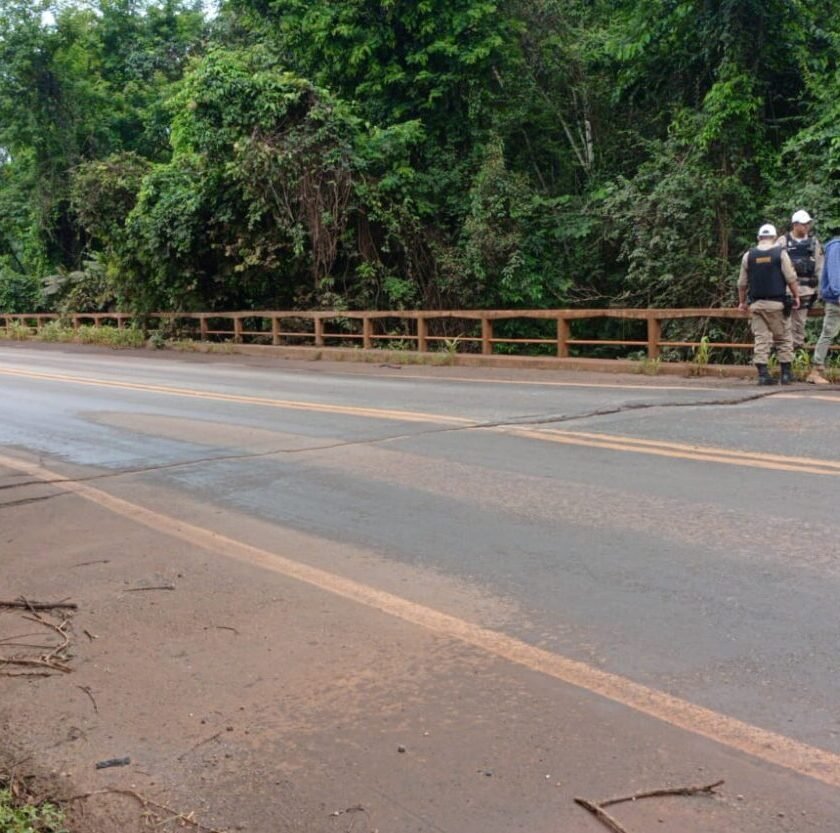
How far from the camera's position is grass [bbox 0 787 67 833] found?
2873 millimetres

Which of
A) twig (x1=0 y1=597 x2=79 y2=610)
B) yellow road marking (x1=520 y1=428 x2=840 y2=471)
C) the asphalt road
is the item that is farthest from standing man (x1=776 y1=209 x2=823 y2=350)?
twig (x1=0 y1=597 x2=79 y2=610)

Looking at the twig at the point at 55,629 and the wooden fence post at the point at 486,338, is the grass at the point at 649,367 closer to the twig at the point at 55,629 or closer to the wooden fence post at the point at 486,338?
the wooden fence post at the point at 486,338

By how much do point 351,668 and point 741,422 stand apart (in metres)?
6.41

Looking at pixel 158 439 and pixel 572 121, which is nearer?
pixel 158 439

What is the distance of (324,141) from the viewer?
23016mm

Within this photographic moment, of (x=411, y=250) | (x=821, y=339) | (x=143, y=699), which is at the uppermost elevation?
(x=411, y=250)

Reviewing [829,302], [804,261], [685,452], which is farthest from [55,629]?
[804,261]

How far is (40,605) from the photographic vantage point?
4922 mm

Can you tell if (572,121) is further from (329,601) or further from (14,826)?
(14,826)

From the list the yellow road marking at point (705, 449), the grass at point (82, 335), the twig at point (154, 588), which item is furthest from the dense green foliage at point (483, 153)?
the twig at point (154, 588)

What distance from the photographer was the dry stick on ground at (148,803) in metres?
2.92

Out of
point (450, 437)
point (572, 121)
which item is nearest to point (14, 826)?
point (450, 437)

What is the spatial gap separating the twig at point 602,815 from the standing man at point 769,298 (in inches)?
405

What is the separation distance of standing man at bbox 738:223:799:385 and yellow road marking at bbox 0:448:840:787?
8676 millimetres
